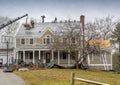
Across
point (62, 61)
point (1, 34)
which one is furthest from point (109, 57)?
point (1, 34)

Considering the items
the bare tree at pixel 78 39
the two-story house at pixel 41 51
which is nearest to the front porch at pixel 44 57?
the two-story house at pixel 41 51

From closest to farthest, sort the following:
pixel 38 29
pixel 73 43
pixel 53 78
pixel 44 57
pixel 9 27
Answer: pixel 53 78
pixel 73 43
pixel 44 57
pixel 38 29
pixel 9 27

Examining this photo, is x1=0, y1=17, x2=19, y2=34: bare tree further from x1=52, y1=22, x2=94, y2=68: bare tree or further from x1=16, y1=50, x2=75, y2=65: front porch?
x1=52, y1=22, x2=94, y2=68: bare tree

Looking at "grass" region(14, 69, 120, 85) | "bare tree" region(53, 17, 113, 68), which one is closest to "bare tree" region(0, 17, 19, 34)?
"bare tree" region(53, 17, 113, 68)

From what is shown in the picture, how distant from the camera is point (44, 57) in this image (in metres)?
61.4

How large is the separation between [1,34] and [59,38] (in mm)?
30771

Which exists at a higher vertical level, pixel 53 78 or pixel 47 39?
pixel 47 39

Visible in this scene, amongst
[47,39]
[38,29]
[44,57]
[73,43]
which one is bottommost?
[44,57]

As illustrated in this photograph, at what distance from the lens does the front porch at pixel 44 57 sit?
196 ft

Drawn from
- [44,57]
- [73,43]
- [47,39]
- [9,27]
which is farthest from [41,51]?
[9,27]

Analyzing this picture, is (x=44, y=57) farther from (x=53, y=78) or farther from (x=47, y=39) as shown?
(x=53, y=78)

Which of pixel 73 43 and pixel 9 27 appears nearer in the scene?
pixel 73 43

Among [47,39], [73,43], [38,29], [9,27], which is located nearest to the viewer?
[73,43]

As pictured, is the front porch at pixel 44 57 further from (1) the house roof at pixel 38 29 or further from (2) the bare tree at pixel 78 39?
(2) the bare tree at pixel 78 39
